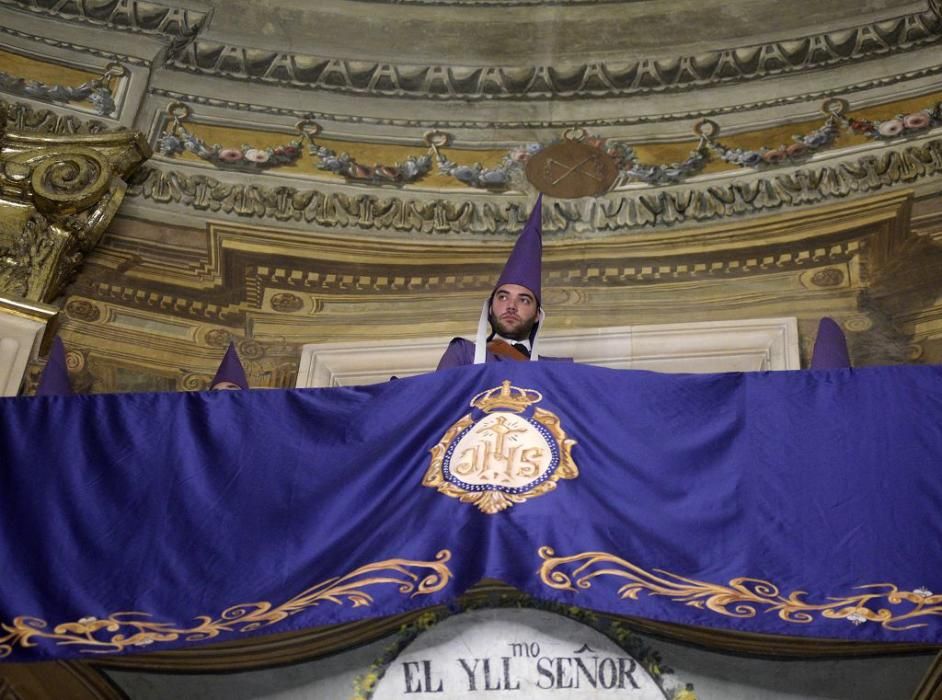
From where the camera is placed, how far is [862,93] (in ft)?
29.3

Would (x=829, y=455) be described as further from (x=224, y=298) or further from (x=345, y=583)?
(x=224, y=298)

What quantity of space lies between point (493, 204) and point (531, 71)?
0.87m

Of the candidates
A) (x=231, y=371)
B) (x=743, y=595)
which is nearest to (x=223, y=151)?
(x=231, y=371)

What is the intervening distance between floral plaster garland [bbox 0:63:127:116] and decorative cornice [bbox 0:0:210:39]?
319 millimetres

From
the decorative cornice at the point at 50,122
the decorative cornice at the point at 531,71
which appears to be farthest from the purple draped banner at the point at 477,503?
the decorative cornice at the point at 531,71

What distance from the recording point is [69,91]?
905 centimetres

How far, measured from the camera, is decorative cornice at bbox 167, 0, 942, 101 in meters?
9.10

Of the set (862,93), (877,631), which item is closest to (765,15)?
(862,93)

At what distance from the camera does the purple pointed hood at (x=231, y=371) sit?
24.7 feet

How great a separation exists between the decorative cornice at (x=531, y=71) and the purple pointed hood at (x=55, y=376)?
7.12 feet

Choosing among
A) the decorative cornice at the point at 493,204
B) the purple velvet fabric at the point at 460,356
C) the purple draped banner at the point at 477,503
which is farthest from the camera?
the decorative cornice at the point at 493,204

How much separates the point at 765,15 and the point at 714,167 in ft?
3.02

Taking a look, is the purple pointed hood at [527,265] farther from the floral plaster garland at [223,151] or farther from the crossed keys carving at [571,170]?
the floral plaster garland at [223,151]

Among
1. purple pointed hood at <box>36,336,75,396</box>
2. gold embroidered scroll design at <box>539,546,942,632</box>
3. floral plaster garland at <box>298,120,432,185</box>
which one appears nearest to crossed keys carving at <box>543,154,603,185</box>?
floral plaster garland at <box>298,120,432,185</box>
